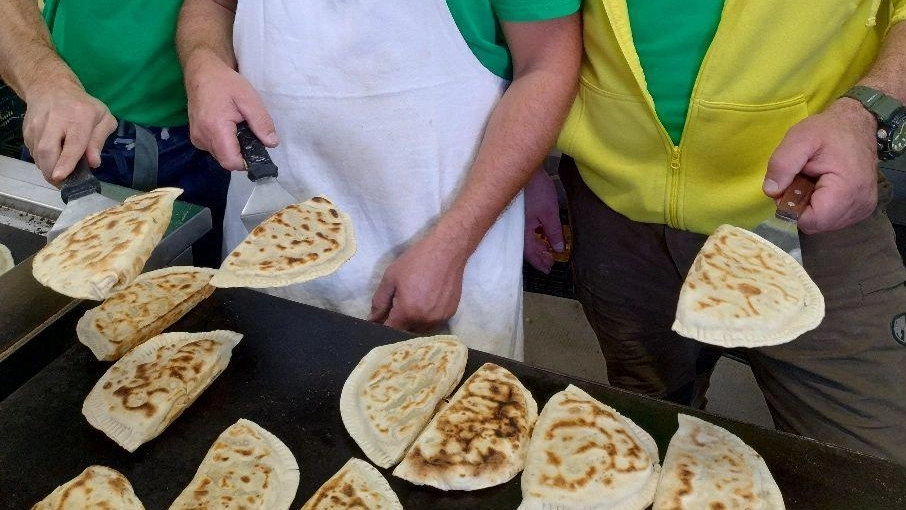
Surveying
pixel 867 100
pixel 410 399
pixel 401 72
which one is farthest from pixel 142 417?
pixel 867 100

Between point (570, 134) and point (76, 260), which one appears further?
point (570, 134)

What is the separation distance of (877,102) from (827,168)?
0.30 meters

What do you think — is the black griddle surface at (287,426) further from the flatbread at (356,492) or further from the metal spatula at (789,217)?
the metal spatula at (789,217)

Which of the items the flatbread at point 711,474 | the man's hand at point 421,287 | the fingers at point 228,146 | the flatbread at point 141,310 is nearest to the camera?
the flatbread at point 711,474

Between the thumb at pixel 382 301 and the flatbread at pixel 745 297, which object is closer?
the flatbread at pixel 745 297

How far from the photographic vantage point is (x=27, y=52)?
2.07 metres

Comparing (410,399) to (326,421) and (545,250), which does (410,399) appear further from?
(545,250)

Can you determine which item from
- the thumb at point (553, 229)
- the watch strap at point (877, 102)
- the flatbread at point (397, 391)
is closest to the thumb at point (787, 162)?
the watch strap at point (877, 102)

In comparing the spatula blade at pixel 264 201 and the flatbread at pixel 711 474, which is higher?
the spatula blade at pixel 264 201

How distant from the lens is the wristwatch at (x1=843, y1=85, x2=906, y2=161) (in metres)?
1.58

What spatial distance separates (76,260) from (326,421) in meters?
0.68

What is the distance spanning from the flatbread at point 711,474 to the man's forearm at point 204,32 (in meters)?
1.71

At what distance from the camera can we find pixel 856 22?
1.74 metres

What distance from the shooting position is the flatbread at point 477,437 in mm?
1408
